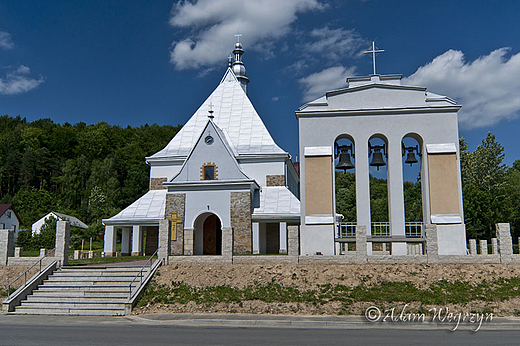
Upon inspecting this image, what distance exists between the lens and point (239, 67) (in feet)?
140

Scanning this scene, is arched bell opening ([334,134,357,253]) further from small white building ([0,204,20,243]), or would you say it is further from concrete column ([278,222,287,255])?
small white building ([0,204,20,243])

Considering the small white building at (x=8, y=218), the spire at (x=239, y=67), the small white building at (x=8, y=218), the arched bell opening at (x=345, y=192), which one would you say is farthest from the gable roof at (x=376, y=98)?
the small white building at (x=8, y=218)

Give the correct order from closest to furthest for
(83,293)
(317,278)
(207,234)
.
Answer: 1. (317,278)
2. (83,293)
3. (207,234)

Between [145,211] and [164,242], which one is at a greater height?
[145,211]

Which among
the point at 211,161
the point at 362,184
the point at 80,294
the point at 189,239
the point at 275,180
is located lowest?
the point at 80,294

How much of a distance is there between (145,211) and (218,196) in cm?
529

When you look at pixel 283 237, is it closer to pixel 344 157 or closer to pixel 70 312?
pixel 344 157

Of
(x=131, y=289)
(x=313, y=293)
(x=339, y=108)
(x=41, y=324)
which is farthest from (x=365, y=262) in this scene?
(x=41, y=324)

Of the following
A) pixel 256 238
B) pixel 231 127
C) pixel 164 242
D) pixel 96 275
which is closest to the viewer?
pixel 96 275

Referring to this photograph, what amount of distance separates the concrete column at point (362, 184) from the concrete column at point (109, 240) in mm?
16465

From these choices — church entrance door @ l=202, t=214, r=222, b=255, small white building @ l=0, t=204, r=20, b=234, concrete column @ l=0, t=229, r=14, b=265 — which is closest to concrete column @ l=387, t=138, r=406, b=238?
church entrance door @ l=202, t=214, r=222, b=255

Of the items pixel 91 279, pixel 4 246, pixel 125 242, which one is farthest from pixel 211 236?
pixel 4 246

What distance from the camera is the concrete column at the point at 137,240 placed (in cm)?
2832

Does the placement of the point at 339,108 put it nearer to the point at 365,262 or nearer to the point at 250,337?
the point at 365,262
